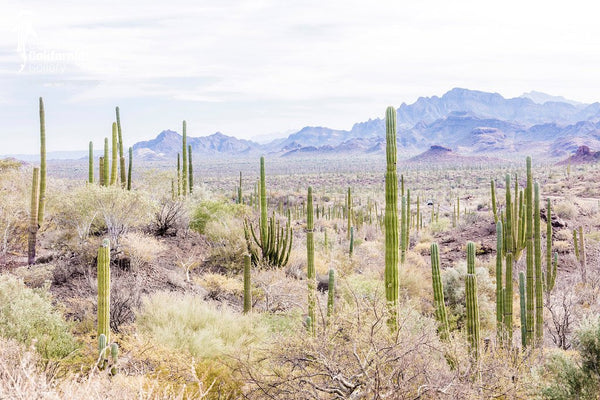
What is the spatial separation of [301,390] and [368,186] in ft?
246

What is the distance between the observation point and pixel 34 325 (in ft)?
31.6

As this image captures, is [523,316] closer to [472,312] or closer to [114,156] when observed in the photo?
[472,312]

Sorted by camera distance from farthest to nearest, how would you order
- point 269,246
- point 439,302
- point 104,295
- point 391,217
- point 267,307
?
point 269,246, point 267,307, point 439,302, point 104,295, point 391,217

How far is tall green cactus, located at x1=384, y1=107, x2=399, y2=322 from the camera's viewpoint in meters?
7.99

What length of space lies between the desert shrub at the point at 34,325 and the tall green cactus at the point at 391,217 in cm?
537

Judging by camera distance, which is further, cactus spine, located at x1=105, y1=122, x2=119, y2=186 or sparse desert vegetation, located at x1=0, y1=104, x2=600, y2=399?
cactus spine, located at x1=105, y1=122, x2=119, y2=186

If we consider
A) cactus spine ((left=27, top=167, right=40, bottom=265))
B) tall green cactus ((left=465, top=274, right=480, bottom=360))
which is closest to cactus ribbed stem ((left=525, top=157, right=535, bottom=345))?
tall green cactus ((left=465, top=274, right=480, bottom=360))

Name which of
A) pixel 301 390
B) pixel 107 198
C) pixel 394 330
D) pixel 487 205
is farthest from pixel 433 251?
pixel 487 205

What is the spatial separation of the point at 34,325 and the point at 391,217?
6.32 metres

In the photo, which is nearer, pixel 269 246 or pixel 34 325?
pixel 34 325

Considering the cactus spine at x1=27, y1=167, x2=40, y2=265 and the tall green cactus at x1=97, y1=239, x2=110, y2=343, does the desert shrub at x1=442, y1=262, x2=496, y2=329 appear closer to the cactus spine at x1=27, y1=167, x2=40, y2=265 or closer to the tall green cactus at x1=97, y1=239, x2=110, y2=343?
the tall green cactus at x1=97, y1=239, x2=110, y2=343

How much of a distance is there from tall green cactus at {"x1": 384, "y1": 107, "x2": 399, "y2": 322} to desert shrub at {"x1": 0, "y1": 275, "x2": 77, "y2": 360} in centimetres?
537

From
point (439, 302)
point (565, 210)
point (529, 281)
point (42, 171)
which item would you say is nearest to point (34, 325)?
point (439, 302)

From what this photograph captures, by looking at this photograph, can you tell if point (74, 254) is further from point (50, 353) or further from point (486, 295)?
point (486, 295)
